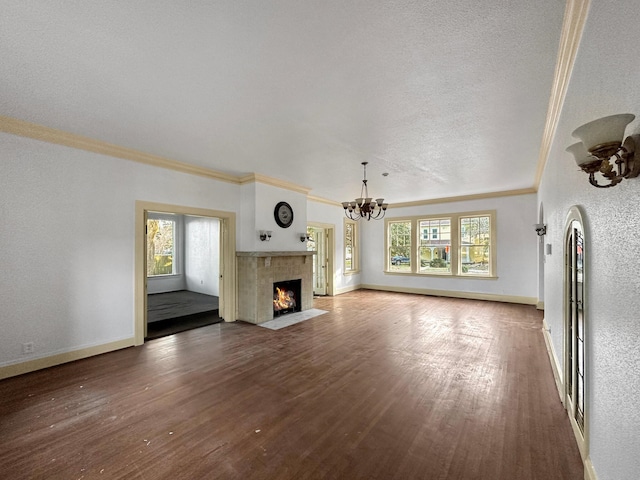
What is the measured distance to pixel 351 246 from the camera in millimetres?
9438

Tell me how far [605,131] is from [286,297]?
573cm

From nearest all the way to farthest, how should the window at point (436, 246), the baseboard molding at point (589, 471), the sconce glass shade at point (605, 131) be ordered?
the sconce glass shade at point (605, 131), the baseboard molding at point (589, 471), the window at point (436, 246)

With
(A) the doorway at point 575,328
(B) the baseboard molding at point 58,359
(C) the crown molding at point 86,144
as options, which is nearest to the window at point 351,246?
(C) the crown molding at point 86,144

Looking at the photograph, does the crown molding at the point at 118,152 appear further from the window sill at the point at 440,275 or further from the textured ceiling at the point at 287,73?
the window sill at the point at 440,275

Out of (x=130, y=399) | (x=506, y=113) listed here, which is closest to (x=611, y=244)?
(x=506, y=113)

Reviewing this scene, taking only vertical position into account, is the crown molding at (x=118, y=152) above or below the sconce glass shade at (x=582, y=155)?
above

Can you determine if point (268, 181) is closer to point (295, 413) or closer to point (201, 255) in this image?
point (295, 413)

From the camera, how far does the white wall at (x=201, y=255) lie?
8.78 metres

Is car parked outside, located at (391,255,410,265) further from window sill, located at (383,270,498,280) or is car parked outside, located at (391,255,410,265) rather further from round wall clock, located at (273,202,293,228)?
round wall clock, located at (273,202,293,228)

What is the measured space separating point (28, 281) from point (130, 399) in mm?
2001

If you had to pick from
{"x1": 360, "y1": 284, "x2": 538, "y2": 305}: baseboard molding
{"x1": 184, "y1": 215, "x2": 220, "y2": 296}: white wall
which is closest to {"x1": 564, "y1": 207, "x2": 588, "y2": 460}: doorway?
{"x1": 360, "y1": 284, "x2": 538, "y2": 305}: baseboard molding

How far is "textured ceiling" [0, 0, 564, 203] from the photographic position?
173cm

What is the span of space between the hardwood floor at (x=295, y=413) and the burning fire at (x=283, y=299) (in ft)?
5.38

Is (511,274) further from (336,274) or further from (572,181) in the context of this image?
(572,181)
